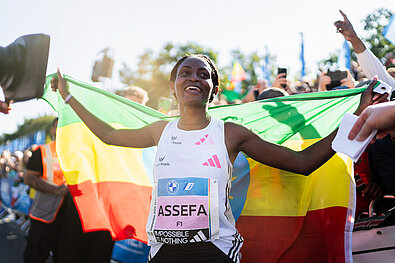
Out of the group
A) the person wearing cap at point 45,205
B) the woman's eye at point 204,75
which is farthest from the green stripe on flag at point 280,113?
the person wearing cap at point 45,205

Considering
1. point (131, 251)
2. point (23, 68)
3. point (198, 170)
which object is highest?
point (23, 68)

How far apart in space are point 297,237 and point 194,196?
1.07 metres

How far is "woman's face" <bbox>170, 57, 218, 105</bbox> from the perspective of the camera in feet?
7.95

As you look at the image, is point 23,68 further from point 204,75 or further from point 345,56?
point 345,56

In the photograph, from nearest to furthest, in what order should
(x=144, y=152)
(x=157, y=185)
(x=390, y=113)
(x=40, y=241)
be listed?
(x=390, y=113) < (x=157, y=185) < (x=144, y=152) < (x=40, y=241)

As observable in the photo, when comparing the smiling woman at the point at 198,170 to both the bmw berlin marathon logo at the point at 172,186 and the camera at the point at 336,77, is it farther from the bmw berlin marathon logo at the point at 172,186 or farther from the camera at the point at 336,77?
the camera at the point at 336,77

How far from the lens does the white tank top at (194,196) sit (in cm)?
212

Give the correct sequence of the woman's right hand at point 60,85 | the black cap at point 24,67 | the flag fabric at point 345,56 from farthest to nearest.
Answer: the flag fabric at point 345,56, the woman's right hand at point 60,85, the black cap at point 24,67

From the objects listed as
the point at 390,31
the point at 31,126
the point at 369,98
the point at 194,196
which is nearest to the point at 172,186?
the point at 194,196

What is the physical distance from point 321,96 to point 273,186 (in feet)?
2.55

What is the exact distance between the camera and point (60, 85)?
3.31 m

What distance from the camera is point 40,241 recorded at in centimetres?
454

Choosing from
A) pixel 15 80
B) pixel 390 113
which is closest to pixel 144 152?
pixel 15 80

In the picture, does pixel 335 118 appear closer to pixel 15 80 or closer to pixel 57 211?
pixel 15 80
